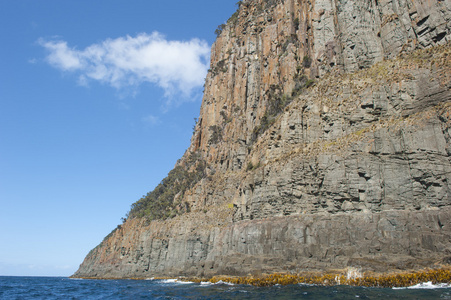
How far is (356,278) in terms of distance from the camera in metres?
30.7

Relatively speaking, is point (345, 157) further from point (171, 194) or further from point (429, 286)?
point (171, 194)

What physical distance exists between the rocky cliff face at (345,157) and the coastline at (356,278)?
1609mm

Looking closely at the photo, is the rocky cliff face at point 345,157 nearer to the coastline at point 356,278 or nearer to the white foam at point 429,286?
the coastline at point 356,278

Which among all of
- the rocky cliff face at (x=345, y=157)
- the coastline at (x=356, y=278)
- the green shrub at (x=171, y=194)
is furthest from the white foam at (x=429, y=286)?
the green shrub at (x=171, y=194)

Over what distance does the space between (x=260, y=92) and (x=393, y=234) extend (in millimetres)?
48007

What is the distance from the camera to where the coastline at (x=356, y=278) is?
2783 centimetres

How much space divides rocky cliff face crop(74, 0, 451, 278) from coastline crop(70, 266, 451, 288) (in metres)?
1.61

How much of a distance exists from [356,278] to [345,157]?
50.1ft

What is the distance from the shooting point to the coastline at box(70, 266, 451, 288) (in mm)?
27828

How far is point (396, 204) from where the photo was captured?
36.7 meters

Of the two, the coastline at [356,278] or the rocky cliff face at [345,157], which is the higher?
the rocky cliff face at [345,157]

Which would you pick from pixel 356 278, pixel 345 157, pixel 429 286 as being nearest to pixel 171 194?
pixel 345 157

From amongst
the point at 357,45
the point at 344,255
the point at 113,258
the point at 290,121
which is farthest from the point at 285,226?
the point at 113,258

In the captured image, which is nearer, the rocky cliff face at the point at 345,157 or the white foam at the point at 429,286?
the white foam at the point at 429,286
